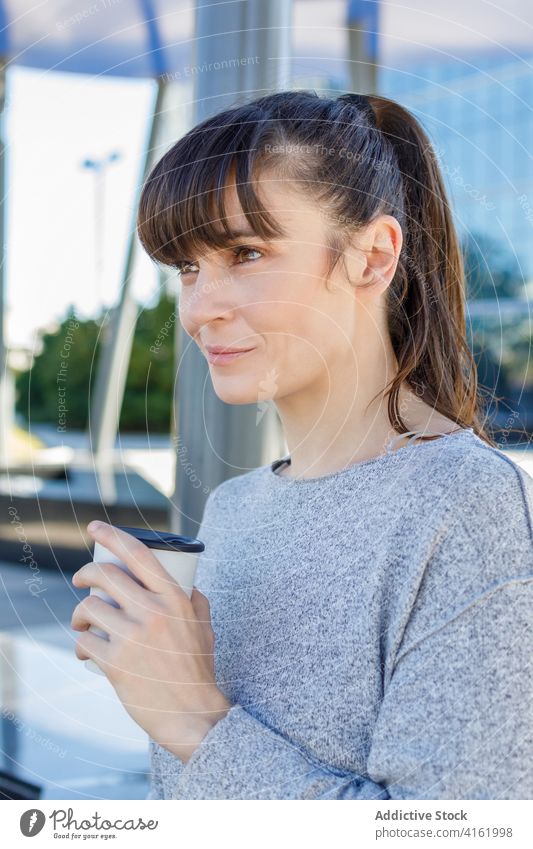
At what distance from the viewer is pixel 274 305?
0.58m

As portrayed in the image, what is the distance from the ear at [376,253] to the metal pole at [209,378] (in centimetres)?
47

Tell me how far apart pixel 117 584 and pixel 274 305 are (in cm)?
22

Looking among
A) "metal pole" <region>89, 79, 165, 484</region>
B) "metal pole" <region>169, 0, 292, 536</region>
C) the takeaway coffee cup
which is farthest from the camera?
"metal pole" <region>89, 79, 165, 484</region>

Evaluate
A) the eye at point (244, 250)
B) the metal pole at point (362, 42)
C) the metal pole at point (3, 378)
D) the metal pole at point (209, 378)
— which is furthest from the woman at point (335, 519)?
the metal pole at point (3, 378)

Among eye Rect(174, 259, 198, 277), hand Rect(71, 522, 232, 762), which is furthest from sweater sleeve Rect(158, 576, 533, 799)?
eye Rect(174, 259, 198, 277)

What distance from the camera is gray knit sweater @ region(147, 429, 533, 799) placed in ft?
1.47

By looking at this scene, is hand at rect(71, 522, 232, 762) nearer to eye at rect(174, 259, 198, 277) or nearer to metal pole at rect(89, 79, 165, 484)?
eye at rect(174, 259, 198, 277)

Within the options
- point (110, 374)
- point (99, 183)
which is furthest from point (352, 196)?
point (110, 374)

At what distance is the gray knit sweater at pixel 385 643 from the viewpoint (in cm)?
45

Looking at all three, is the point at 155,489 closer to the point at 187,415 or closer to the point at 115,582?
the point at 187,415

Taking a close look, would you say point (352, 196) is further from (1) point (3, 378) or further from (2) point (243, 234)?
(1) point (3, 378)

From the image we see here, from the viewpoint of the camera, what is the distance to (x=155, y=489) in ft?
14.3

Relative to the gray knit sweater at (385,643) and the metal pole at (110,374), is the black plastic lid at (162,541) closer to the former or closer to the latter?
the gray knit sweater at (385,643)
